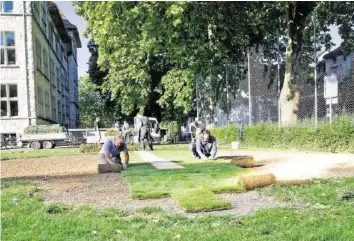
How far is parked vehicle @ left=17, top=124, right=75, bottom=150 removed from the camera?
3062 cm

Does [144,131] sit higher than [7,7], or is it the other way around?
[7,7]

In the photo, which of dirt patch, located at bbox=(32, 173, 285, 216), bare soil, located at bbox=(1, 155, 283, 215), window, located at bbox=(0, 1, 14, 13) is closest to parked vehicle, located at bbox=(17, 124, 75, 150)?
window, located at bbox=(0, 1, 14, 13)

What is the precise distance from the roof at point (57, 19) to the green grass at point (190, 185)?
122ft

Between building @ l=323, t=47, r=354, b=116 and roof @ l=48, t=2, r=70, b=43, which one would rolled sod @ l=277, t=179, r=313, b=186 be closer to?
building @ l=323, t=47, r=354, b=116

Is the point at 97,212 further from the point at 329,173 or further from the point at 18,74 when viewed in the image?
the point at 18,74

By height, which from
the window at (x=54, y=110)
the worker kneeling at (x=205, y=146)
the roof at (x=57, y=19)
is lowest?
the worker kneeling at (x=205, y=146)

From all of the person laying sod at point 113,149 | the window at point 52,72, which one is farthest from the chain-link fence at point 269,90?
the window at point 52,72

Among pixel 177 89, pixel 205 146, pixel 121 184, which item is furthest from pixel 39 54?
pixel 121 184

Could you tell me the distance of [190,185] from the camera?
9.53 meters

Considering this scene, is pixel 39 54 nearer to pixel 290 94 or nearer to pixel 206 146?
pixel 290 94

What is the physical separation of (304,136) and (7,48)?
833 inches

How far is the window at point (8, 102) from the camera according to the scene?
32.4 metres

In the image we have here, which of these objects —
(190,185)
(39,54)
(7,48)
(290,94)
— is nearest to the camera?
(190,185)

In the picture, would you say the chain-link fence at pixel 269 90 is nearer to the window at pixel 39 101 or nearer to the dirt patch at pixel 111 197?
the dirt patch at pixel 111 197
